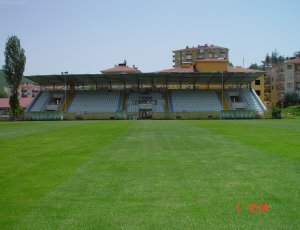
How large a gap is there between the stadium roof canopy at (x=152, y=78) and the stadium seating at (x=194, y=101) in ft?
6.93

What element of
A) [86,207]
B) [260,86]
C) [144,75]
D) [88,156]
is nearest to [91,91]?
[144,75]

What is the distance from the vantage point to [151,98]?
72.3 m

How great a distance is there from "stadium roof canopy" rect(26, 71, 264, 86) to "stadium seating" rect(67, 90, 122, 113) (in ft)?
7.58

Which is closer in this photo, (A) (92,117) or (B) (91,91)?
(A) (92,117)

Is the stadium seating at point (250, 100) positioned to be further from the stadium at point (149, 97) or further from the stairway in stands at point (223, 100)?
the stairway in stands at point (223, 100)

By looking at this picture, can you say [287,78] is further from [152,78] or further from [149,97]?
[152,78]

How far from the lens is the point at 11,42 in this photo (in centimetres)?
7406

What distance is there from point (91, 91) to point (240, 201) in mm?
70041

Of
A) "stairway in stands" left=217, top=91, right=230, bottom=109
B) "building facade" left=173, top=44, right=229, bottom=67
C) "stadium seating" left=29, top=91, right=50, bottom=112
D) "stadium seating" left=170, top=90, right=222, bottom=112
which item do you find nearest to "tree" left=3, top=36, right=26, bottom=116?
"stadium seating" left=29, top=91, right=50, bottom=112

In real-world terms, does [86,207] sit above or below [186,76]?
below

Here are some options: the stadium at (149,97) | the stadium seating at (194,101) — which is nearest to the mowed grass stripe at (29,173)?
the stadium at (149,97)

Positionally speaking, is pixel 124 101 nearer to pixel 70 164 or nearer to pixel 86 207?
pixel 70 164

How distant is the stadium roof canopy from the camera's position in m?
65.3

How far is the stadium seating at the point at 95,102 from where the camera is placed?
68750 mm
